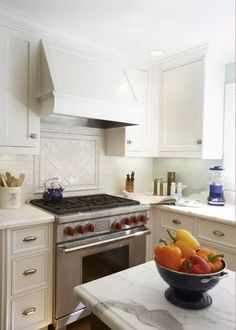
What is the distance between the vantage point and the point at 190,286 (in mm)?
786

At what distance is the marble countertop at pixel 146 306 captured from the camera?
29.2 inches

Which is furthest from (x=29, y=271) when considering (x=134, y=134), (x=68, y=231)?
(x=134, y=134)

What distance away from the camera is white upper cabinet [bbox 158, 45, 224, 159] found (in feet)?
8.27

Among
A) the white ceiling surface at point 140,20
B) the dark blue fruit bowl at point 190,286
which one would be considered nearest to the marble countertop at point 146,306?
the dark blue fruit bowl at point 190,286

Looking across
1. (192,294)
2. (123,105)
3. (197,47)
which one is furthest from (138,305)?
(197,47)

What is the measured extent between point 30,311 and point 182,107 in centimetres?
221

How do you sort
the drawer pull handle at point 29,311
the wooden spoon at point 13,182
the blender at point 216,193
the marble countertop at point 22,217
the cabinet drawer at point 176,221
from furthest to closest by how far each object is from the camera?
the blender at point 216,193 < the cabinet drawer at point 176,221 < the wooden spoon at point 13,182 < the drawer pull handle at point 29,311 < the marble countertop at point 22,217

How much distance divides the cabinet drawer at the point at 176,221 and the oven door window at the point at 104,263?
1.48 ft

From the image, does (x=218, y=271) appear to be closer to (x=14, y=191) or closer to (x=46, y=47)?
(x=14, y=191)

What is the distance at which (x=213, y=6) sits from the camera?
1766mm

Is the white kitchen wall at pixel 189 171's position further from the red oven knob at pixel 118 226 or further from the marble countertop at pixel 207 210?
the red oven knob at pixel 118 226

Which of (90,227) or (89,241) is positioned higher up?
(90,227)

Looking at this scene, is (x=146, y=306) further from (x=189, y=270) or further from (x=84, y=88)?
(x=84, y=88)

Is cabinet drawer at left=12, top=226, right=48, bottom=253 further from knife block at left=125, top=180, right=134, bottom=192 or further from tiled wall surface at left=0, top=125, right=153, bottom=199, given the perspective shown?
knife block at left=125, top=180, right=134, bottom=192
